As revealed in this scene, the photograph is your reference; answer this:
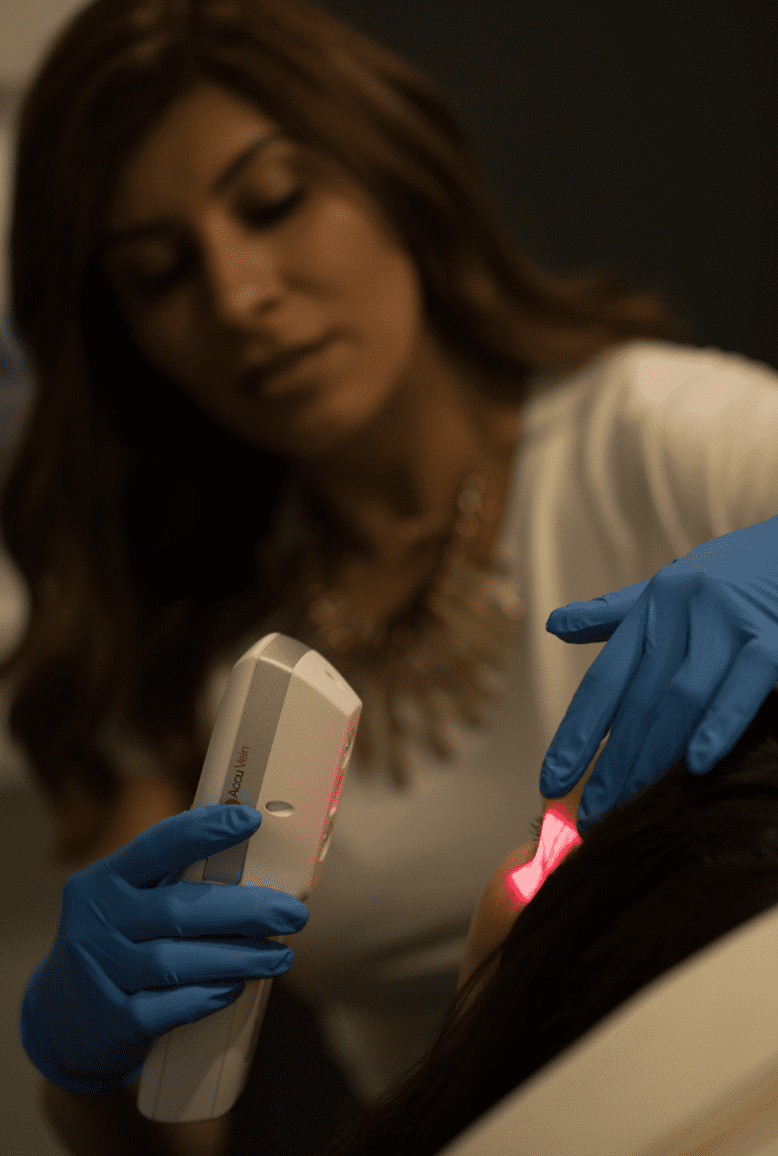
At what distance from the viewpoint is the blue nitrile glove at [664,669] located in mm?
351

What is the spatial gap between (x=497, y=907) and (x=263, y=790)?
102 mm

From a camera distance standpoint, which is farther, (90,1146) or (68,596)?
(68,596)

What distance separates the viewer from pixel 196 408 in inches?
Answer: 35.2

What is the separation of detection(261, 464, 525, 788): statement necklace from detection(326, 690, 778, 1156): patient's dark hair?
0.82ft

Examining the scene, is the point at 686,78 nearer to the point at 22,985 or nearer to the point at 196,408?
the point at 196,408

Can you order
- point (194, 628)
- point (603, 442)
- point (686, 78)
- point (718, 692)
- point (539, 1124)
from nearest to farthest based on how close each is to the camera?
point (539, 1124), point (718, 692), point (603, 442), point (194, 628), point (686, 78)

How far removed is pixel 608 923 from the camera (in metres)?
0.30

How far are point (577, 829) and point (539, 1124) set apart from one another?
0.11 m

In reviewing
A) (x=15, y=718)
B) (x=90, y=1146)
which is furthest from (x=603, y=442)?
(x=15, y=718)

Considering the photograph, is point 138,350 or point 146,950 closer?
point 146,950

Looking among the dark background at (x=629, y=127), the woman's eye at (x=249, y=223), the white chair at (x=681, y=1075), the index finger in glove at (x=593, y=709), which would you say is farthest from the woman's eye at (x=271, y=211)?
the white chair at (x=681, y=1075)

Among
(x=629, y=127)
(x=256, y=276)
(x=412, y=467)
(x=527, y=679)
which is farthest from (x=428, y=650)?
(x=629, y=127)

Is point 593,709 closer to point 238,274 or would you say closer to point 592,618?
point 592,618

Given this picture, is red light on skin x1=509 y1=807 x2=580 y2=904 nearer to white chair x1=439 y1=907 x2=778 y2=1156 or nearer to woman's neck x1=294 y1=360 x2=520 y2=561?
white chair x1=439 y1=907 x2=778 y2=1156
